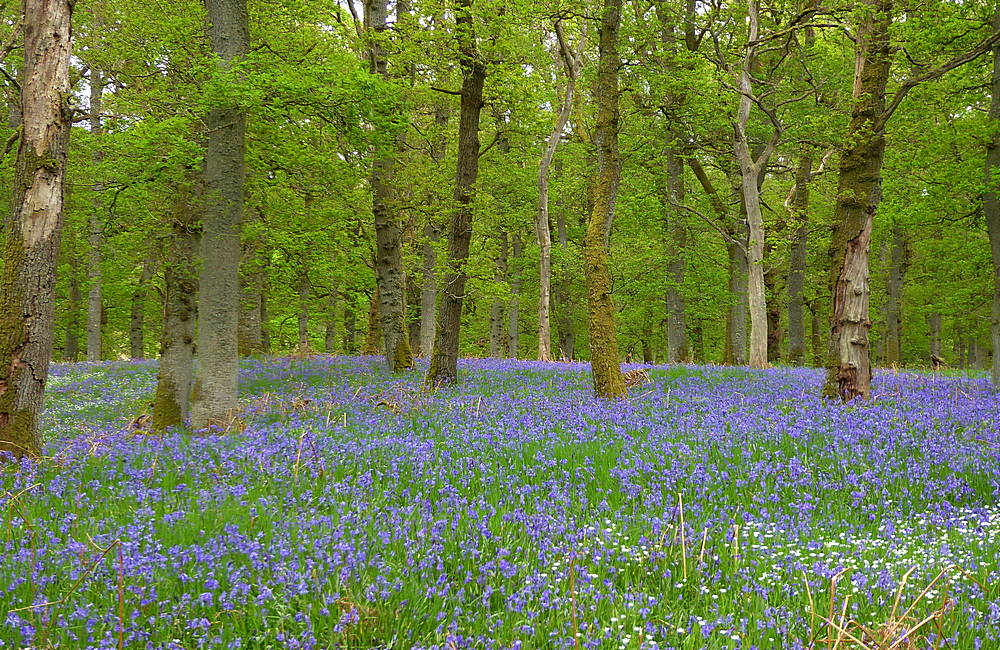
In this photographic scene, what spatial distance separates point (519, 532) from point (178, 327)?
8.36 metres

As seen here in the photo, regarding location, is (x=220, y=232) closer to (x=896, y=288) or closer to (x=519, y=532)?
(x=519, y=532)

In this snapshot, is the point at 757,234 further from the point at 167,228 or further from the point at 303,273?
the point at 167,228

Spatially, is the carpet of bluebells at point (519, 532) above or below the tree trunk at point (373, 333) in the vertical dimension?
below

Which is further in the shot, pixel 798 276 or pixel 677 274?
pixel 677 274

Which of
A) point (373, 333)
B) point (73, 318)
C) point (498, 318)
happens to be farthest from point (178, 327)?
point (73, 318)

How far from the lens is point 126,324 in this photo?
37000mm

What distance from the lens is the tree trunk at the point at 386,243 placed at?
535 inches

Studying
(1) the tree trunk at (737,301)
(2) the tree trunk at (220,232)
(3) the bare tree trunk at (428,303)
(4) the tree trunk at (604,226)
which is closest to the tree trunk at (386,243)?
(2) the tree trunk at (220,232)

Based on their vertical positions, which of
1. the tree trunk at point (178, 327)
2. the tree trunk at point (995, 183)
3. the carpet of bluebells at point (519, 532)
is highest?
the tree trunk at point (995, 183)

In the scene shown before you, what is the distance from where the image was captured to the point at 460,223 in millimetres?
12664

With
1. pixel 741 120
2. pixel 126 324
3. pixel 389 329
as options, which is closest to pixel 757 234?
pixel 741 120

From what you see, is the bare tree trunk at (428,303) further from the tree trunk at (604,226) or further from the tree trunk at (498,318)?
the tree trunk at (604,226)

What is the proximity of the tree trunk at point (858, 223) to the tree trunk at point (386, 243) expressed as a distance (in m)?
9.03

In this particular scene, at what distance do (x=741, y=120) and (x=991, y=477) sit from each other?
15576mm
